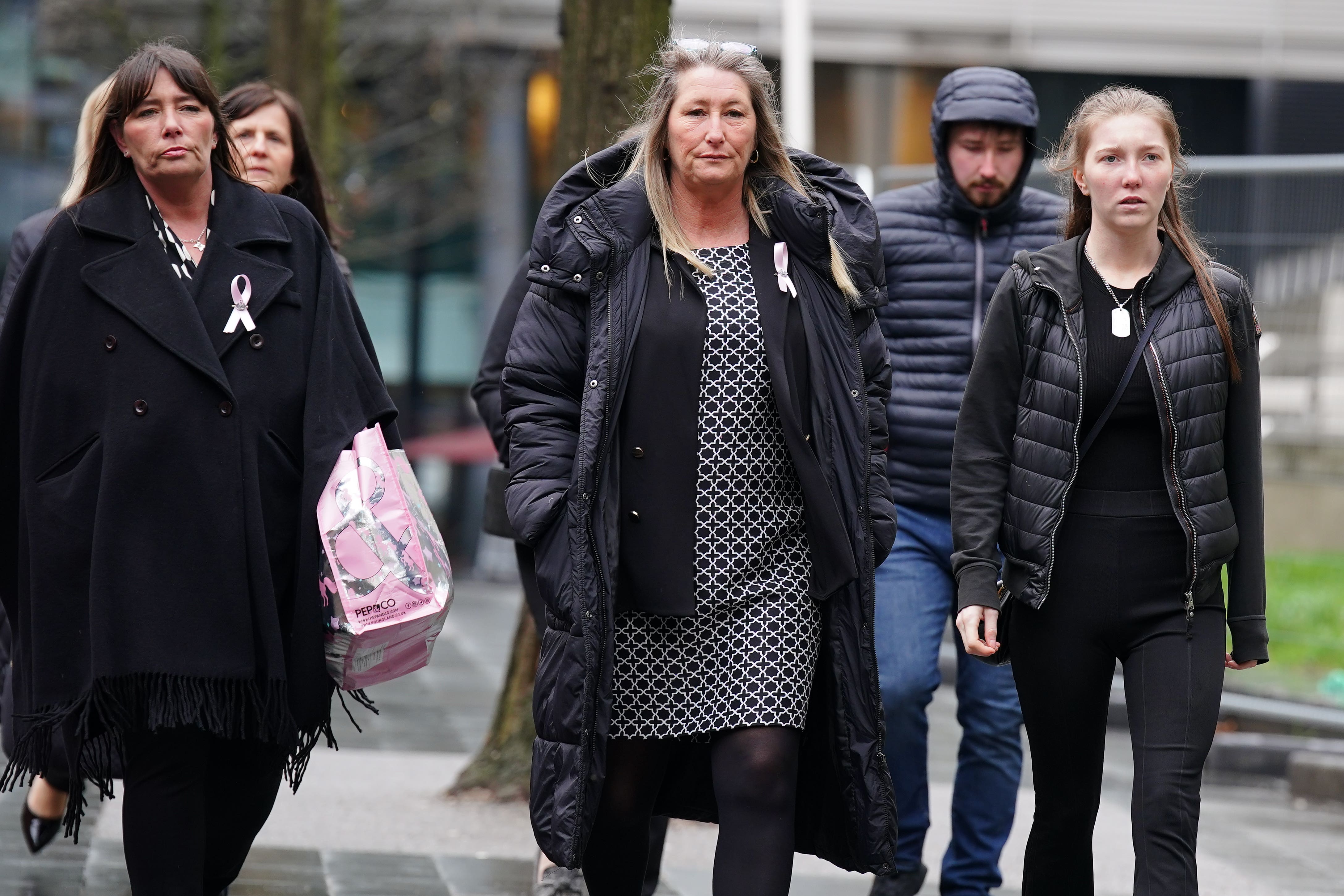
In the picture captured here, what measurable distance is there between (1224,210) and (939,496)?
4.81 m

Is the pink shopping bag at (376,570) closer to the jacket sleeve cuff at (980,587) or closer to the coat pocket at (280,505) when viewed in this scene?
the coat pocket at (280,505)

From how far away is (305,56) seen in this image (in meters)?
12.4

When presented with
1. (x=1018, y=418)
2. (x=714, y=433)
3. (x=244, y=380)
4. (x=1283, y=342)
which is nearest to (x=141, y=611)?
(x=244, y=380)

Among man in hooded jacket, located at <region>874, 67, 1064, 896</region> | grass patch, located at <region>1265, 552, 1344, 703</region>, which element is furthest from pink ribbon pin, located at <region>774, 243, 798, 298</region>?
grass patch, located at <region>1265, 552, 1344, 703</region>

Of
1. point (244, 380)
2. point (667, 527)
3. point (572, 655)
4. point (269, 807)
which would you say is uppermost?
point (244, 380)

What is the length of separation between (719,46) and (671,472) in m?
0.98

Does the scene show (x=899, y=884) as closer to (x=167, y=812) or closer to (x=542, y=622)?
(x=542, y=622)

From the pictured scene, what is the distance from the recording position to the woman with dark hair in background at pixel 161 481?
3.85 metres

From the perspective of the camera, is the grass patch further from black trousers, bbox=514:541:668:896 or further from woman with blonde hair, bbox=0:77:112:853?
woman with blonde hair, bbox=0:77:112:853

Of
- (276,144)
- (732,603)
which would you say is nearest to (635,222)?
(732,603)

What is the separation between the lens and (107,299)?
393 centimetres

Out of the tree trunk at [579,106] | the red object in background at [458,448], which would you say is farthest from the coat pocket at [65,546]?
the red object in background at [458,448]

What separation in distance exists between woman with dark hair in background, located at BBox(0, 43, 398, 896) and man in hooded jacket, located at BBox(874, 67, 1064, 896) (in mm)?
1771

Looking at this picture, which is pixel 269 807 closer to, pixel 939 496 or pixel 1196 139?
pixel 939 496
